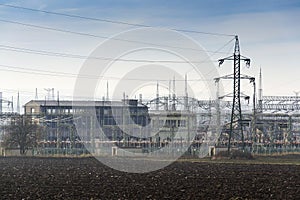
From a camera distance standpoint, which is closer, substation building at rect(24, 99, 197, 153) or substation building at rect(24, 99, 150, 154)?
substation building at rect(24, 99, 197, 153)

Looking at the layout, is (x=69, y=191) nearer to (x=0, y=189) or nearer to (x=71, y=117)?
(x=0, y=189)

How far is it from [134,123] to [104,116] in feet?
34.9

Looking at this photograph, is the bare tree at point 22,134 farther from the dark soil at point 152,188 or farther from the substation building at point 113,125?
the dark soil at point 152,188

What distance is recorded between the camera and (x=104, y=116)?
377ft

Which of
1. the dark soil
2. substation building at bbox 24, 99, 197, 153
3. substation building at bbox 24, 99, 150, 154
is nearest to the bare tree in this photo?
substation building at bbox 24, 99, 197, 153

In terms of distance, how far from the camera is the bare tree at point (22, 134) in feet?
268

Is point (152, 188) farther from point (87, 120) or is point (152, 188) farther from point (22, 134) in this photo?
point (87, 120)

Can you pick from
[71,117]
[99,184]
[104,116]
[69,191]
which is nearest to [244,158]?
[99,184]

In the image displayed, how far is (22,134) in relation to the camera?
82.0 meters

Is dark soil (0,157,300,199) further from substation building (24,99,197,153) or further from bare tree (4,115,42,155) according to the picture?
substation building (24,99,197,153)

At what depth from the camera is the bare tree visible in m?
81.6

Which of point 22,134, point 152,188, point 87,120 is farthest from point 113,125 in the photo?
point 152,188

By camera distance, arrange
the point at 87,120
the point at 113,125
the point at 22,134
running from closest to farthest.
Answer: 1. the point at 22,134
2. the point at 87,120
3. the point at 113,125

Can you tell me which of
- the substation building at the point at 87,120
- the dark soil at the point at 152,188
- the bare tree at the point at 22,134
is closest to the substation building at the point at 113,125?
the substation building at the point at 87,120
